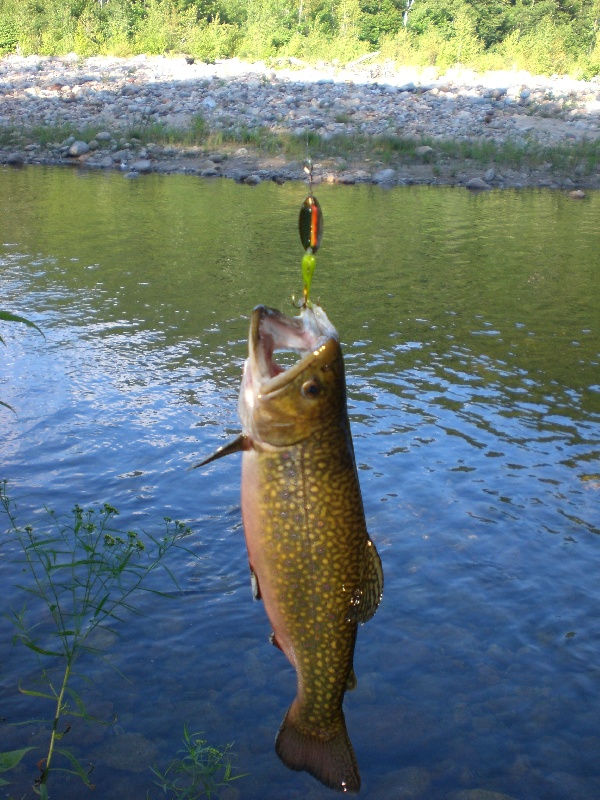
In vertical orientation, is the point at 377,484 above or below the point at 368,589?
below

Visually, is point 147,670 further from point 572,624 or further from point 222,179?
point 222,179

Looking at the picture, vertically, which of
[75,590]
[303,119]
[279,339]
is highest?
[279,339]

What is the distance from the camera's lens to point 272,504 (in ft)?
9.31

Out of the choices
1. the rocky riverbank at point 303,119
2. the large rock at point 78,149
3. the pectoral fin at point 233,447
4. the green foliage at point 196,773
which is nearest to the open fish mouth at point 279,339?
the pectoral fin at point 233,447

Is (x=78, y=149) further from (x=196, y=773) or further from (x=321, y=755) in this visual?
(x=321, y=755)

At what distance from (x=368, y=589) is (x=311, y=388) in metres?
0.72

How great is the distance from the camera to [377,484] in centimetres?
781

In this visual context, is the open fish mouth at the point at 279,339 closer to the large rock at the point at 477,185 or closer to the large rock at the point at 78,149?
the large rock at the point at 477,185

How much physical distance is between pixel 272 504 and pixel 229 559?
382cm

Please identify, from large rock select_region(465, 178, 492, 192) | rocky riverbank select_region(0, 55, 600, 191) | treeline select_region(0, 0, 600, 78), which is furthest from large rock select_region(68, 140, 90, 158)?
treeline select_region(0, 0, 600, 78)

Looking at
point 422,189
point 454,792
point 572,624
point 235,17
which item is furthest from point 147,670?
point 235,17

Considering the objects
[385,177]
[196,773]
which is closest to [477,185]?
[385,177]

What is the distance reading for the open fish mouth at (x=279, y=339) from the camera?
2697 millimetres

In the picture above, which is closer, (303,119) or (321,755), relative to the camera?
(321,755)
